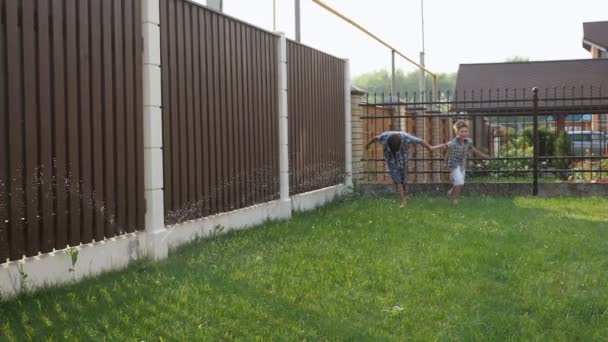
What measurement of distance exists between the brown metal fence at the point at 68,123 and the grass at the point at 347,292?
463 millimetres

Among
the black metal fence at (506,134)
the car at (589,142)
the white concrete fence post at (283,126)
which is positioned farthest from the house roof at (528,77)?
the white concrete fence post at (283,126)

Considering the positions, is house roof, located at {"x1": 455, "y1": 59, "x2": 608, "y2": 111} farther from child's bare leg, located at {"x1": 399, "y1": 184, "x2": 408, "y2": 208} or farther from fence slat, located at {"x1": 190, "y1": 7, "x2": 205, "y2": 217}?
fence slat, located at {"x1": 190, "y1": 7, "x2": 205, "y2": 217}

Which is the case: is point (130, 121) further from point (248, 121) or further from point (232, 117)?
point (248, 121)

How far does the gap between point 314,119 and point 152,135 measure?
4.80m

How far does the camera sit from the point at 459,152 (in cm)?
1074

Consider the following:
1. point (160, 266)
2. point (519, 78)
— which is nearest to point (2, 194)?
point (160, 266)

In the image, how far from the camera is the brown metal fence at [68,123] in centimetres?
436

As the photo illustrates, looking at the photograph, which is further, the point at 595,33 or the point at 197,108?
the point at 595,33

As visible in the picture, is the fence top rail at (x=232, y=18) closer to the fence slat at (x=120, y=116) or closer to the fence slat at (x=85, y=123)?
the fence slat at (x=120, y=116)

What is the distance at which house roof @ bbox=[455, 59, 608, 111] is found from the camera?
19594 mm

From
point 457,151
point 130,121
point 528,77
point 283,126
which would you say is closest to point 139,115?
point 130,121

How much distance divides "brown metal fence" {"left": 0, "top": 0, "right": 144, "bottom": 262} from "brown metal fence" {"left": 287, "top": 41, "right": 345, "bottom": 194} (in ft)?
12.9

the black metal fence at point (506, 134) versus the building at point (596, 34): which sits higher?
the building at point (596, 34)

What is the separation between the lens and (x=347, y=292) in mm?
4848
